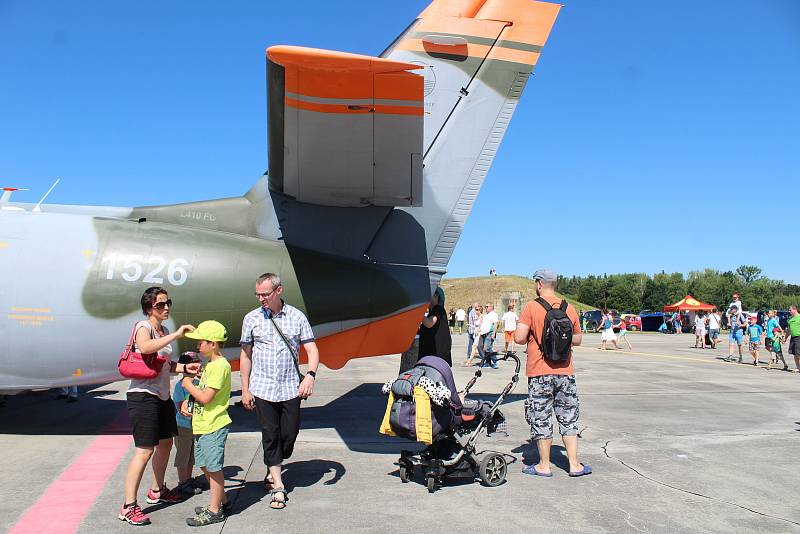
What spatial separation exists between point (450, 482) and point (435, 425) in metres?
0.68

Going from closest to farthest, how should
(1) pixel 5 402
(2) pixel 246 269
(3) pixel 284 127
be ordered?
(3) pixel 284 127, (2) pixel 246 269, (1) pixel 5 402

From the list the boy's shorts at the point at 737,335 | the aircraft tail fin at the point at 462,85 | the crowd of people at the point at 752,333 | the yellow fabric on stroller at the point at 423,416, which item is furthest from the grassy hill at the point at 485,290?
the yellow fabric on stroller at the point at 423,416

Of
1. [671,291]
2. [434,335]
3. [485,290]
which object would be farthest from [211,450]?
[671,291]

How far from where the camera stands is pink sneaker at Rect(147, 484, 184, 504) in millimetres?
4152

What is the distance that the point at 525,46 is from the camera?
643 cm

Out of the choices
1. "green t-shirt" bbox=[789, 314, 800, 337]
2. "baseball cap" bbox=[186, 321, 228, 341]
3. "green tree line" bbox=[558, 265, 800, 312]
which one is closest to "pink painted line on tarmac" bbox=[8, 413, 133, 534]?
"baseball cap" bbox=[186, 321, 228, 341]

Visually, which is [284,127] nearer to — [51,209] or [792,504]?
[51,209]

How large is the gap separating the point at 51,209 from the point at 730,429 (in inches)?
348

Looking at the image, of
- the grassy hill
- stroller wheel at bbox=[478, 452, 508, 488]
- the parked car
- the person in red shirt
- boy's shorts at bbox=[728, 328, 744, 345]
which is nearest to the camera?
stroller wheel at bbox=[478, 452, 508, 488]

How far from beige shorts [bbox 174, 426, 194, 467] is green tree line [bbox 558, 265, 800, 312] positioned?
98702 mm

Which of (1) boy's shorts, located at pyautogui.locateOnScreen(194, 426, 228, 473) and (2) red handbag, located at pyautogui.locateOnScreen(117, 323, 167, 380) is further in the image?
(2) red handbag, located at pyautogui.locateOnScreen(117, 323, 167, 380)

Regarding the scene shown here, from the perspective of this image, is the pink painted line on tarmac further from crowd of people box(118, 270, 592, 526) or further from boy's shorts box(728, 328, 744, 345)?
boy's shorts box(728, 328, 744, 345)

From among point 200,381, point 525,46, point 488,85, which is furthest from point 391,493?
point 525,46

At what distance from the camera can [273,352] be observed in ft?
13.8
